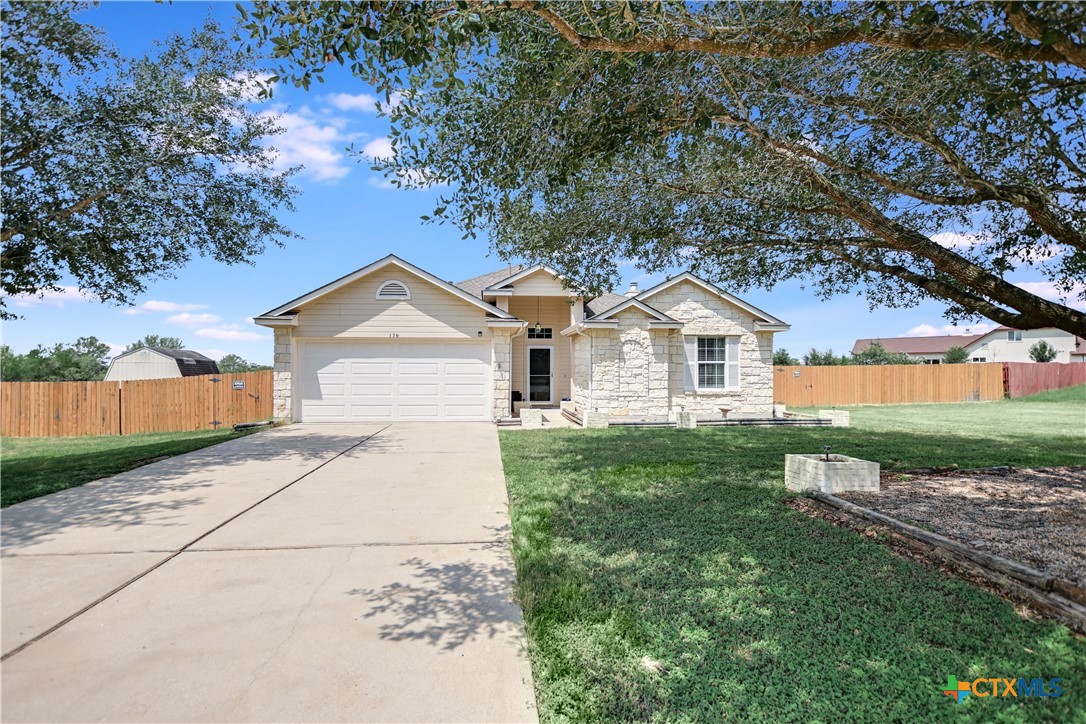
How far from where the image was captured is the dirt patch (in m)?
4.13

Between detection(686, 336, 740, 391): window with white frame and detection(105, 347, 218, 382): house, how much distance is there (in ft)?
105

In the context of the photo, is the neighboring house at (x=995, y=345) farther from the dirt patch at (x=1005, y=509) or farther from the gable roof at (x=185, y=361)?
the gable roof at (x=185, y=361)

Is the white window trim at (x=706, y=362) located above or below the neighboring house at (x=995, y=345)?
below

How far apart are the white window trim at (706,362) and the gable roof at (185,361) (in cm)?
3093

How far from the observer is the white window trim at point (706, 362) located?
16.9 metres

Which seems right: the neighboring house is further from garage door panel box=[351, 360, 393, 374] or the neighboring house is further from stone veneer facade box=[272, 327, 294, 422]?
stone veneer facade box=[272, 327, 294, 422]

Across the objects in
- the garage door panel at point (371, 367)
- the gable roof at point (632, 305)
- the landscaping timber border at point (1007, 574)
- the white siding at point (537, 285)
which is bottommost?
the landscaping timber border at point (1007, 574)

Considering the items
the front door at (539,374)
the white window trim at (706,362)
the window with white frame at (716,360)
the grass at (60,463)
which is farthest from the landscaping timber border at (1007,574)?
the front door at (539,374)

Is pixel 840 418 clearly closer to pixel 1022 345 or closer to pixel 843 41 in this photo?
pixel 843 41

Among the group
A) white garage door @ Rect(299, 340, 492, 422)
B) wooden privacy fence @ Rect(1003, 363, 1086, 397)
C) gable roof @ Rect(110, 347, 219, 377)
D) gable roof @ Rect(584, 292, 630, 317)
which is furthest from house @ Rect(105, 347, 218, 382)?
wooden privacy fence @ Rect(1003, 363, 1086, 397)

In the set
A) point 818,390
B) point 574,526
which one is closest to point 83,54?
point 574,526

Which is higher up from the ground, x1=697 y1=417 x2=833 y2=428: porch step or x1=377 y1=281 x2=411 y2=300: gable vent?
x1=377 y1=281 x2=411 y2=300: gable vent

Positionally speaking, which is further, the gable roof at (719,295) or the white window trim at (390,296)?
the gable roof at (719,295)

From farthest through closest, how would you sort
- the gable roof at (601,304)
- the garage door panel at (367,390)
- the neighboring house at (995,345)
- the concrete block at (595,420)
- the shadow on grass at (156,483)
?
the neighboring house at (995,345) < the gable roof at (601,304) < the garage door panel at (367,390) < the concrete block at (595,420) < the shadow on grass at (156,483)
